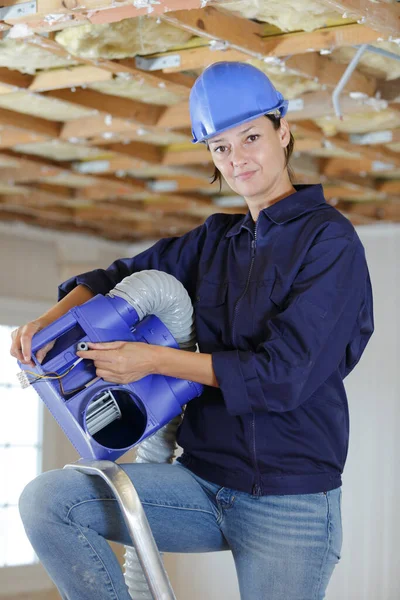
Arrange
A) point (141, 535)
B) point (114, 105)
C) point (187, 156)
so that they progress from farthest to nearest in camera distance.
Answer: point (187, 156)
point (114, 105)
point (141, 535)

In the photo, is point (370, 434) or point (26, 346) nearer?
point (26, 346)

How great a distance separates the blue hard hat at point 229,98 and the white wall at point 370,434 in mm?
4469

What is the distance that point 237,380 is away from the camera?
1.82 metres

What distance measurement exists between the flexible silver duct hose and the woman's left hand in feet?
0.36

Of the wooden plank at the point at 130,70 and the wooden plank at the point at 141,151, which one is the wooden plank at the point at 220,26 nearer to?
the wooden plank at the point at 130,70

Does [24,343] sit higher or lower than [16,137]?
higher

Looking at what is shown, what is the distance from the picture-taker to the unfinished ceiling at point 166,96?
2.90m

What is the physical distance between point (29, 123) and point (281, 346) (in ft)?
9.19

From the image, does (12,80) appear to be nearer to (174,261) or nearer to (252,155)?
(174,261)

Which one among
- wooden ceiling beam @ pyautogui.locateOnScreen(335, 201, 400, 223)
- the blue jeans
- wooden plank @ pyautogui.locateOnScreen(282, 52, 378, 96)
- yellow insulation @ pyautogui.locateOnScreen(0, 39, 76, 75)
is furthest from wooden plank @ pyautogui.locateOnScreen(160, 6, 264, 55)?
wooden ceiling beam @ pyautogui.locateOnScreen(335, 201, 400, 223)

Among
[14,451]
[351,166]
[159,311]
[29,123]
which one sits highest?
[159,311]

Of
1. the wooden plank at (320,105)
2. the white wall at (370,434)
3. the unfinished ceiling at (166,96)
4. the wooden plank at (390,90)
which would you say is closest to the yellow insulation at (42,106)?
the unfinished ceiling at (166,96)

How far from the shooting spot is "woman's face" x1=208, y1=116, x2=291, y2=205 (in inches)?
77.0

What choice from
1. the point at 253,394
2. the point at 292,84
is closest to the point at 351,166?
the point at 292,84
